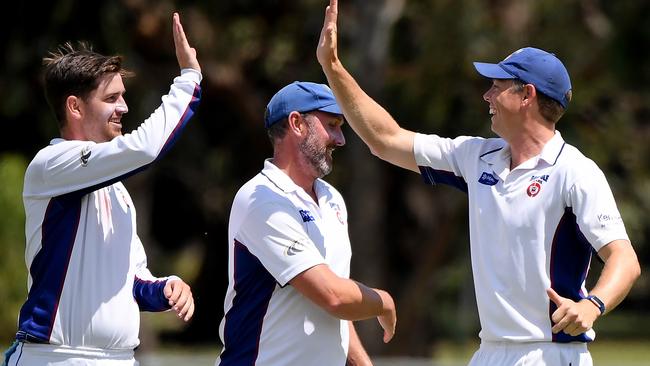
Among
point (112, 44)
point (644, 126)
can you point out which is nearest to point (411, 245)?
point (644, 126)

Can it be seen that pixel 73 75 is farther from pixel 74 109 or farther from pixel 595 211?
pixel 595 211

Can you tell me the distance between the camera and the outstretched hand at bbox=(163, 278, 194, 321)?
209 inches

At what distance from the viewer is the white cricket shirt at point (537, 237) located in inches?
202

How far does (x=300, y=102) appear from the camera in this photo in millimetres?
5379

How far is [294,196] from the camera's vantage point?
5332 millimetres

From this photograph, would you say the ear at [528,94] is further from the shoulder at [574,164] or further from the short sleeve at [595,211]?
the short sleeve at [595,211]

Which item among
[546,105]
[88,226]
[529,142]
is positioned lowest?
[88,226]

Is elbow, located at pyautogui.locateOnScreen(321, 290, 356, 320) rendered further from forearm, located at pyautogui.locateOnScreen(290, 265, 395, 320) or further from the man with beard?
the man with beard

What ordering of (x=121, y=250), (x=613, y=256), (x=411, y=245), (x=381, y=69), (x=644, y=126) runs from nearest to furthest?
1. (x=613, y=256)
2. (x=121, y=250)
3. (x=381, y=69)
4. (x=644, y=126)
5. (x=411, y=245)

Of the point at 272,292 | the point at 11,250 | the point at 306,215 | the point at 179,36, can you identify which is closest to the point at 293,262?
the point at 272,292

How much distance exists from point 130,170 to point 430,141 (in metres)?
1.41

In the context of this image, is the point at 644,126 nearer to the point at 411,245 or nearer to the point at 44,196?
the point at 411,245

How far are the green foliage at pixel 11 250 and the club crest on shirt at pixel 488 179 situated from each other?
10.6m

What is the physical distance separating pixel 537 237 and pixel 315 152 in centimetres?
103
